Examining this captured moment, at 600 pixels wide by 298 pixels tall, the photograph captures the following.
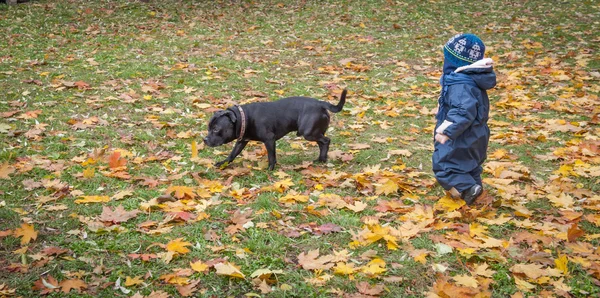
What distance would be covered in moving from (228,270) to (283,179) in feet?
6.53

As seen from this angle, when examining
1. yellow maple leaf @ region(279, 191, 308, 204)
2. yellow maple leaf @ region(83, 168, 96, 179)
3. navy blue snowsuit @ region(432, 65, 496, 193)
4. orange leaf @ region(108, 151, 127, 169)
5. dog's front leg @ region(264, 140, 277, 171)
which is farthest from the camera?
dog's front leg @ region(264, 140, 277, 171)

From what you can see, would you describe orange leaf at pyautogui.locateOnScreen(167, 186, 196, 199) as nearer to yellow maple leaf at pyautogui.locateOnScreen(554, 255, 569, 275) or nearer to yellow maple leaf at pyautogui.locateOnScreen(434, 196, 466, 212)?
yellow maple leaf at pyautogui.locateOnScreen(434, 196, 466, 212)

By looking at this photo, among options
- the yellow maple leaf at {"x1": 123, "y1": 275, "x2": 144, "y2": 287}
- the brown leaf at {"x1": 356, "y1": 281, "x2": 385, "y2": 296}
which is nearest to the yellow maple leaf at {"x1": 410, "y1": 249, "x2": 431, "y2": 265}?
the brown leaf at {"x1": 356, "y1": 281, "x2": 385, "y2": 296}

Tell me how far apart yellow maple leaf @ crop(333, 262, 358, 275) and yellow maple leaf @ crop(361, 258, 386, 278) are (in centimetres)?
7

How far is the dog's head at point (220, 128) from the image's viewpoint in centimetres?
529

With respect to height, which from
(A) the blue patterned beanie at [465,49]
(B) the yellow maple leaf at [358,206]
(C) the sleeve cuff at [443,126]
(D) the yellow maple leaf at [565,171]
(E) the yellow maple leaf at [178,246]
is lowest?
(D) the yellow maple leaf at [565,171]

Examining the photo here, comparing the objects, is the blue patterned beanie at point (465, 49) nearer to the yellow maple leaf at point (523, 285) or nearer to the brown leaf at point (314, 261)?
the yellow maple leaf at point (523, 285)

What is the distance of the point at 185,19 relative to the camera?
1406 centimetres

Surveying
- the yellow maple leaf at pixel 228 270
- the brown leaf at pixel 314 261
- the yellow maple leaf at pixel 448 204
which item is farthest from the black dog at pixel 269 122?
the yellow maple leaf at pixel 228 270

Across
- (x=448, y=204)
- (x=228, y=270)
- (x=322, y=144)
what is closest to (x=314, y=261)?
(x=228, y=270)

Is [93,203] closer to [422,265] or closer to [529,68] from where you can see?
[422,265]

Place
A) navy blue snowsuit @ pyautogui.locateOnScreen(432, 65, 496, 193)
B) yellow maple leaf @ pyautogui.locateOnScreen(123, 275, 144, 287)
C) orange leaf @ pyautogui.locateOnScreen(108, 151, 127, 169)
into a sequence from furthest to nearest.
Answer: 1. orange leaf @ pyautogui.locateOnScreen(108, 151, 127, 169)
2. navy blue snowsuit @ pyautogui.locateOnScreen(432, 65, 496, 193)
3. yellow maple leaf @ pyautogui.locateOnScreen(123, 275, 144, 287)

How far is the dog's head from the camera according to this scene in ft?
17.4

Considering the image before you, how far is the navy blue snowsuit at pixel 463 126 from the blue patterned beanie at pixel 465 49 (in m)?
0.10
